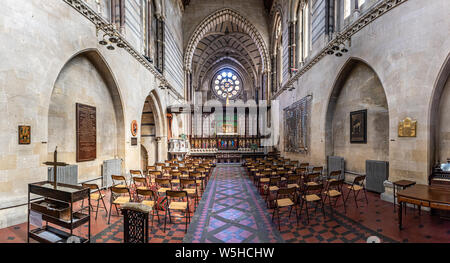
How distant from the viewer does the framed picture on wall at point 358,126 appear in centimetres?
745

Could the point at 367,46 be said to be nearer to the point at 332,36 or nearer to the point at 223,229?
the point at 332,36

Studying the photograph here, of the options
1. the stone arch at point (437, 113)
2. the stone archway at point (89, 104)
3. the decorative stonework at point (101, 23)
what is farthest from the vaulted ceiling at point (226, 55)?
the stone arch at point (437, 113)

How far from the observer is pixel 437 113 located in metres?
5.09

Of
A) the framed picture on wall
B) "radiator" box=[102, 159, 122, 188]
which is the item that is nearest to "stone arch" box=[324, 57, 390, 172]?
the framed picture on wall

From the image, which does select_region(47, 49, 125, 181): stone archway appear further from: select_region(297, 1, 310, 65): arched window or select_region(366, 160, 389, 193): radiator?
select_region(297, 1, 310, 65): arched window

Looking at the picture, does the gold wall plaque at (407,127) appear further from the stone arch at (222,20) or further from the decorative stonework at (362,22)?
the stone arch at (222,20)

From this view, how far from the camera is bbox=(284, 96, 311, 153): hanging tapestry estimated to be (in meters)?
11.5

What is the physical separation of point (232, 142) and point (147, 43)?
10.7 metres

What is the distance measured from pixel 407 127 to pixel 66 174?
9630 millimetres

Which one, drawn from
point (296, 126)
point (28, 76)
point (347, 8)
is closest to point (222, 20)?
point (296, 126)

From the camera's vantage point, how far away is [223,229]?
4.13 meters

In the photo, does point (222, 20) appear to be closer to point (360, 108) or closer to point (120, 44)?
point (120, 44)
